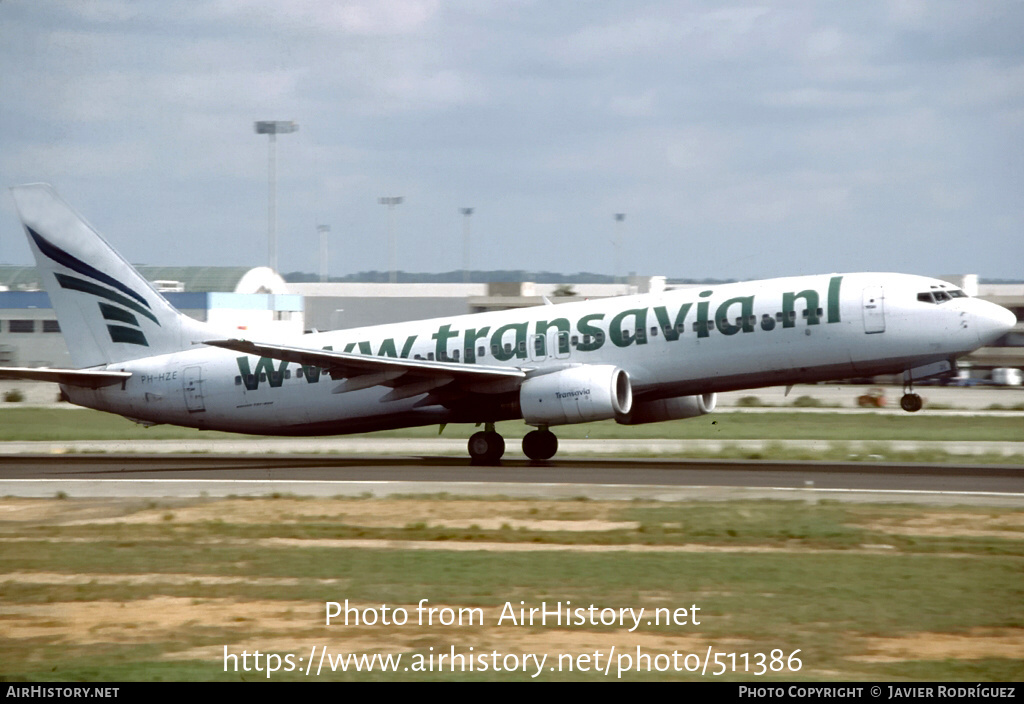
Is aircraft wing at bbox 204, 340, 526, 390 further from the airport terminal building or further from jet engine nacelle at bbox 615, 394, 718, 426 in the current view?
Answer: the airport terminal building

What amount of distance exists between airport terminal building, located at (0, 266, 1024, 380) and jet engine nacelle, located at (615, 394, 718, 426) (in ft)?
164

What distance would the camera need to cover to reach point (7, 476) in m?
30.2

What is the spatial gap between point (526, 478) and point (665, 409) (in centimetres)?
621

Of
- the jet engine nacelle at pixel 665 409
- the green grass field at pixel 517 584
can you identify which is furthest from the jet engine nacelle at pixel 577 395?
the green grass field at pixel 517 584

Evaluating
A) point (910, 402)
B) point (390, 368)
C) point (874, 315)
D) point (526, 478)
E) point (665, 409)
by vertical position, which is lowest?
point (526, 478)

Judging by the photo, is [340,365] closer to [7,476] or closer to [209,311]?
[7,476]

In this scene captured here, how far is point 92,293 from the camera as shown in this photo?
33.9 metres

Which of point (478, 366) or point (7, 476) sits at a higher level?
point (478, 366)

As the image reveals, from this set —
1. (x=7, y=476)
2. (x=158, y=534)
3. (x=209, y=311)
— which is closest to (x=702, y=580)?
(x=158, y=534)

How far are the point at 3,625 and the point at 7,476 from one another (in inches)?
696

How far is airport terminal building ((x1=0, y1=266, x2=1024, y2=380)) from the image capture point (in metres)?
88.9

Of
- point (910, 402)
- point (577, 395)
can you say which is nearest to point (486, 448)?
point (577, 395)

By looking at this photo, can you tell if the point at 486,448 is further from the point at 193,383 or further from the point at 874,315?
the point at 874,315

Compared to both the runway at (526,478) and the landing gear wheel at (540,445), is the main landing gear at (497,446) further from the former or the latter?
the runway at (526,478)
